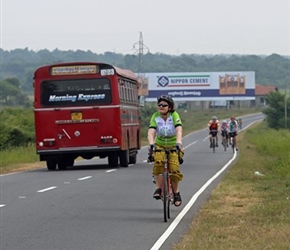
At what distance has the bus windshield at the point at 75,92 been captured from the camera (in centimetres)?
2964

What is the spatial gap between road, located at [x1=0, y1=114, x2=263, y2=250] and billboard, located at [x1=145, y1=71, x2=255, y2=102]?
9533cm

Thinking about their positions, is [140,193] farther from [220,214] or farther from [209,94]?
[209,94]

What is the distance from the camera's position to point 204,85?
122625 mm

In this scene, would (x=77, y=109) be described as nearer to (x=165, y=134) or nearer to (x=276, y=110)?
(x=165, y=134)

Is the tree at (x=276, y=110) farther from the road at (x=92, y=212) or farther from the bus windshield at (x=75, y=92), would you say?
the road at (x=92, y=212)

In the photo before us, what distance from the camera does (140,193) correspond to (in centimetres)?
2020

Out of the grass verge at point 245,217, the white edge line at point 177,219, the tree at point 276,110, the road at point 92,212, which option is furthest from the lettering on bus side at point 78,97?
the tree at point 276,110

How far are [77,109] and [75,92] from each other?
0.57m

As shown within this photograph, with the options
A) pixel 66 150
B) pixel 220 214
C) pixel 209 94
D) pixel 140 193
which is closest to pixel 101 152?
pixel 66 150

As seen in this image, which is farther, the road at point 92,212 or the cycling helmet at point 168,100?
the cycling helmet at point 168,100

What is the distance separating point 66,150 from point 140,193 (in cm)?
973

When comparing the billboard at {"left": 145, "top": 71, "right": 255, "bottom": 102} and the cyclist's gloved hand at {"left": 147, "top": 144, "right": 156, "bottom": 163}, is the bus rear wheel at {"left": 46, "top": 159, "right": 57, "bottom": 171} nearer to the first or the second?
the cyclist's gloved hand at {"left": 147, "top": 144, "right": 156, "bottom": 163}

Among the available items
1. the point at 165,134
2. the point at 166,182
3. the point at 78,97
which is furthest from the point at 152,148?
the point at 78,97

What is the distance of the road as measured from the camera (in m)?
12.6
